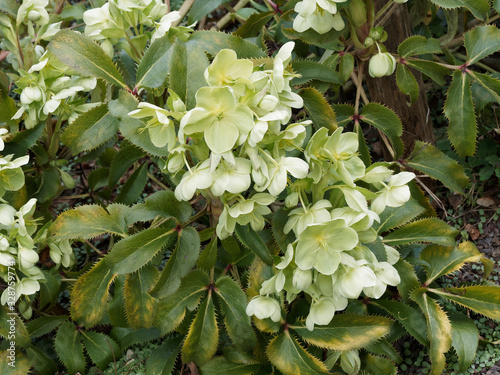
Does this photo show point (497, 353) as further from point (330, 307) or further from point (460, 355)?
point (330, 307)

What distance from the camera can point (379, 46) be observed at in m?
1.21

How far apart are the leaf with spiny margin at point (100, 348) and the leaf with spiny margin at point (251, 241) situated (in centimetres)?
52

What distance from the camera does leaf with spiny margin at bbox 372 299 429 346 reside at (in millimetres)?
1118

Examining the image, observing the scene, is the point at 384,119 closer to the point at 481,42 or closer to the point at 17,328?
the point at 481,42

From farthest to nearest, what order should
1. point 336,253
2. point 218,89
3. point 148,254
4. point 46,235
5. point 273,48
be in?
1. point 273,48
2. point 46,235
3. point 148,254
4. point 336,253
5. point 218,89

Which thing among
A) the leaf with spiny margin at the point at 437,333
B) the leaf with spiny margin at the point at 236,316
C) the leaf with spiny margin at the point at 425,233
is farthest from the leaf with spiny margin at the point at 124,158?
the leaf with spiny margin at the point at 437,333

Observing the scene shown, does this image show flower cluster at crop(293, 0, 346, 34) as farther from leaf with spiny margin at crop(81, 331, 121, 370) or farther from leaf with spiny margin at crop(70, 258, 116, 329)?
leaf with spiny margin at crop(81, 331, 121, 370)

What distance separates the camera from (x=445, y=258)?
1.18 metres

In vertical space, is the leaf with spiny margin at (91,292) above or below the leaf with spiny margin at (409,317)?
above

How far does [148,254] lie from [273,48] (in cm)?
125

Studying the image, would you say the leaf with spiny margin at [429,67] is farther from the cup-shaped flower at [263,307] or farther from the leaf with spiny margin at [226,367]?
the leaf with spiny margin at [226,367]

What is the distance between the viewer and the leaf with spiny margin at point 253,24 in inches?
51.5

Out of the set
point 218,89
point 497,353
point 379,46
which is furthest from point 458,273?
point 218,89

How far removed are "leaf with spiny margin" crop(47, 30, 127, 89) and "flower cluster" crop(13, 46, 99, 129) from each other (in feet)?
0.25
